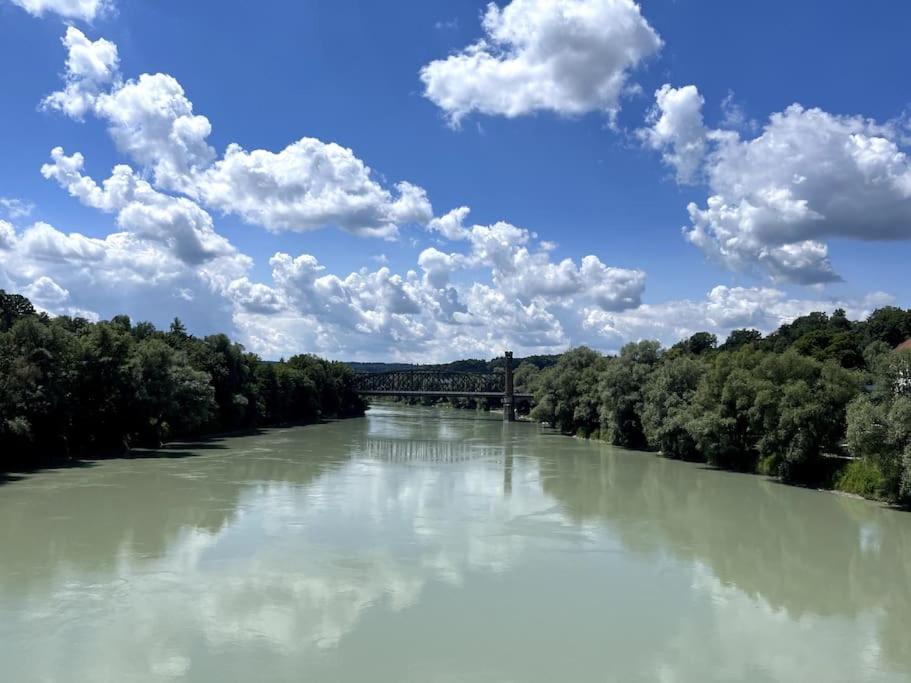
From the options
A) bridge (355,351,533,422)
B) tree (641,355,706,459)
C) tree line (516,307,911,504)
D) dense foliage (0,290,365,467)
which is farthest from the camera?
bridge (355,351,533,422)

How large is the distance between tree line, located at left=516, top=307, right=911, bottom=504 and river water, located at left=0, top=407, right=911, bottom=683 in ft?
8.04

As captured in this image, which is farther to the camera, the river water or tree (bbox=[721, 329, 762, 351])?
tree (bbox=[721, 329, 762, 351])

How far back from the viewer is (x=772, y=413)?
122 ft

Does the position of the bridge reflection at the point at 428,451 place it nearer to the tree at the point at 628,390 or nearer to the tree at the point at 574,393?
the tree at the point at 628,390

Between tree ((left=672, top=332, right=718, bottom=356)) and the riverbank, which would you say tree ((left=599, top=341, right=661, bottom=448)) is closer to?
the riverbank

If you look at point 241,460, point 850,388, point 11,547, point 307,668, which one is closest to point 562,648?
point 307,668

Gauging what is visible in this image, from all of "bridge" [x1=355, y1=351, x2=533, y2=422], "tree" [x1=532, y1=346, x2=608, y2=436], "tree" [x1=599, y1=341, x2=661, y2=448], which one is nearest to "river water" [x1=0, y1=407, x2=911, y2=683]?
"tree" [x1=599, y1=341, x2=661, y2=448]

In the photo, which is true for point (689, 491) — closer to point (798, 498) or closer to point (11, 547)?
point (798, 498)

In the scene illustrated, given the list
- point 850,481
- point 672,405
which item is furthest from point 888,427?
point 672,405

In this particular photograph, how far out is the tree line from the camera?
95.1 ft

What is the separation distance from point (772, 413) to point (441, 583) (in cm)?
2533

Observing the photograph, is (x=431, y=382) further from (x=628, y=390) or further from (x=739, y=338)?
(x=628, y=390)

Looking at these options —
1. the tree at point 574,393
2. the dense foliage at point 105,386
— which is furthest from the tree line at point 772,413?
the dense foliage at point 105,386

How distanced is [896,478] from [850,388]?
7.12m
